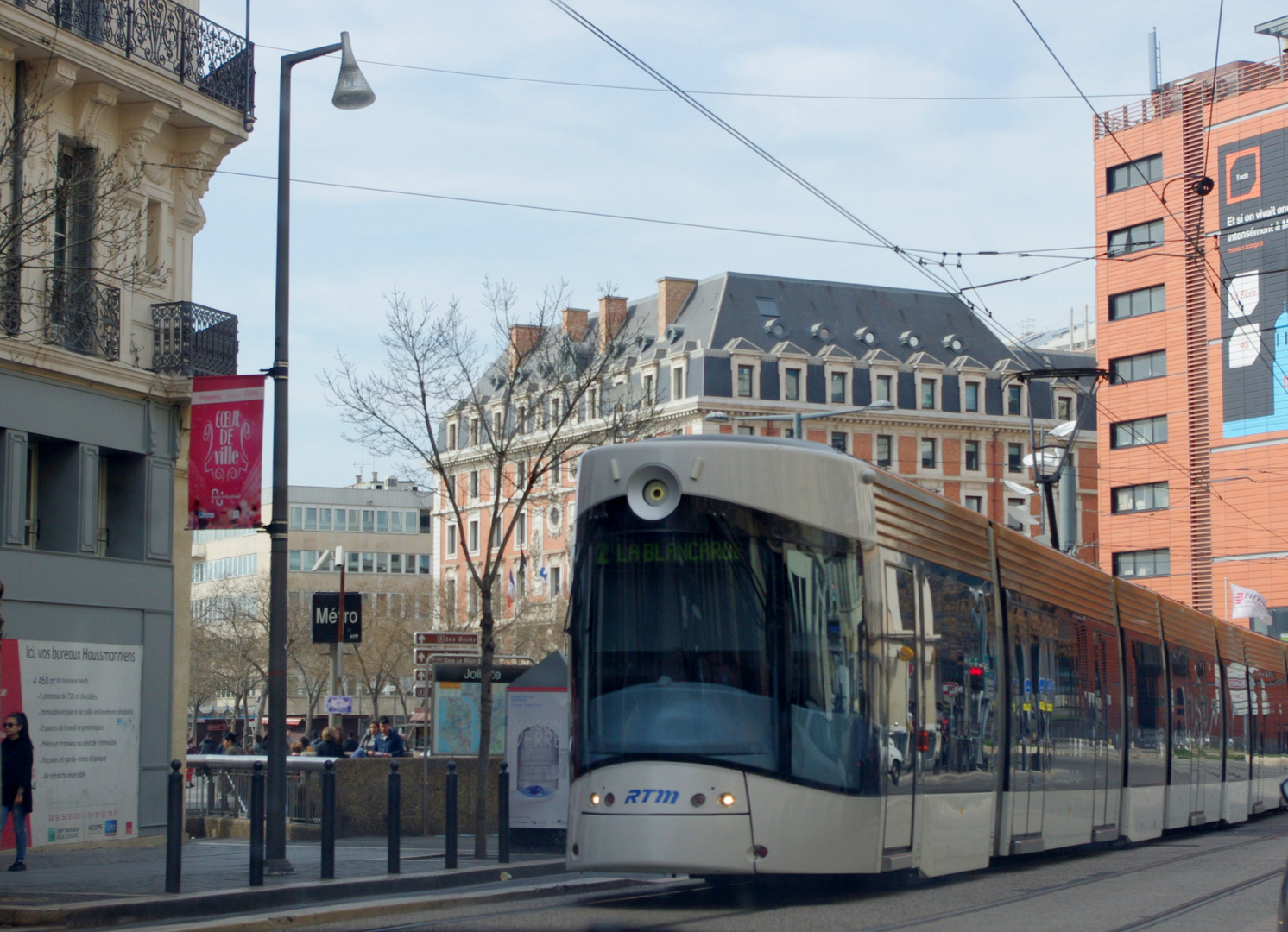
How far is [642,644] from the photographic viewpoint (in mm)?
11281

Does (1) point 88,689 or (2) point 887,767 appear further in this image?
(1) point 88,689

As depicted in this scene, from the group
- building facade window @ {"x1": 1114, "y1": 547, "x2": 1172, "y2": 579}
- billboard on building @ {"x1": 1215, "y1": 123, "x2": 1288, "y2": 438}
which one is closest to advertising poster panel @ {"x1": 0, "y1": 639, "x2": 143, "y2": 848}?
billboard on building @ {"x1": 1215, "y1": 123, "x2": 1288, "y2": 438}

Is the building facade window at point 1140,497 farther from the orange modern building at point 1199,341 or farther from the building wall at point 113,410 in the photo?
the building wall at point 113,410

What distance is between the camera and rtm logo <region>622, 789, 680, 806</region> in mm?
10898

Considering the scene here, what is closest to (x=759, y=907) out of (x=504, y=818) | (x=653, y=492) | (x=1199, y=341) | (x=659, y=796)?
(x=659, y=796)

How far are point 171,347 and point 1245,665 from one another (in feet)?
58.1

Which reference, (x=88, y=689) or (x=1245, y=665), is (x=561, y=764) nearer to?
(x=88, y=689)

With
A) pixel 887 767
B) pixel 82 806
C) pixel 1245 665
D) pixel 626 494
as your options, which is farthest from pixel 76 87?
pixel 1245 665

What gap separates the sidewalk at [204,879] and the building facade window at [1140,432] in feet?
158

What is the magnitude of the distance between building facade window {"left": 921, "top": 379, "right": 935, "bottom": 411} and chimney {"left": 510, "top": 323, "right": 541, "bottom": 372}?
243ft

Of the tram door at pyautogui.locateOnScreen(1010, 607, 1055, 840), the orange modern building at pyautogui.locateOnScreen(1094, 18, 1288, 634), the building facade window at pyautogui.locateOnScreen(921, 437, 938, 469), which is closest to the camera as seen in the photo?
the tram door at pyautogui.locateOnScreen(1010, 607, 1055, 840)

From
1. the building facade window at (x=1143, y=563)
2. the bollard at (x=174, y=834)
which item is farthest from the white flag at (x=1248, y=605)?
the bollard at (x=174, y=834)

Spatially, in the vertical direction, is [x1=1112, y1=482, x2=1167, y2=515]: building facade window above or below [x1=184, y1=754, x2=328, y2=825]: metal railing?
above

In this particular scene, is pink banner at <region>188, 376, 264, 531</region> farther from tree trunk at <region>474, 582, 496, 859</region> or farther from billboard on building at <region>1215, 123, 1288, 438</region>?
billboard on building at <region>1215, 123, 1288, 438</region>
